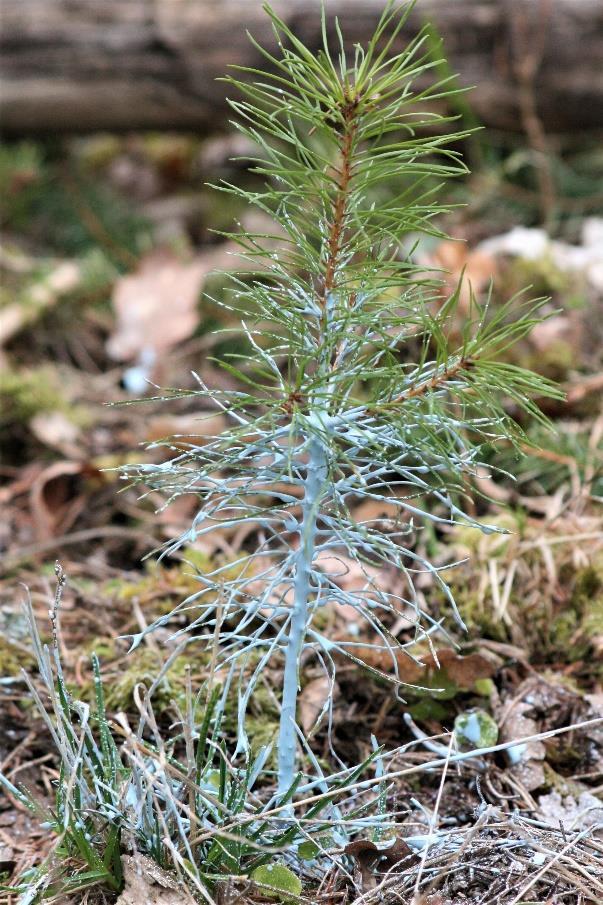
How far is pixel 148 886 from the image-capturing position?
140 cm

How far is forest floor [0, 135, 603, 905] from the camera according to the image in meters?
1.60

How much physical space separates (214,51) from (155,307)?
1.36 m

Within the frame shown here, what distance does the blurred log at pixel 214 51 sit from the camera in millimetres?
4113

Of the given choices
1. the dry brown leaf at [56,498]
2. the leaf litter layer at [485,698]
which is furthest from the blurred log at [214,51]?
the leaf litter layer at [485,698]

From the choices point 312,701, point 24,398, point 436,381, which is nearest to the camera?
point 436,381

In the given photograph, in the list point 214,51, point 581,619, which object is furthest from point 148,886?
point 214,51

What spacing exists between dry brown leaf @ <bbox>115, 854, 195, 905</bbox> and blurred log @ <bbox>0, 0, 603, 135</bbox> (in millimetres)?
3626

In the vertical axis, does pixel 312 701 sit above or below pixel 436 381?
below

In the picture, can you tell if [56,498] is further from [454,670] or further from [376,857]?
[376,857]

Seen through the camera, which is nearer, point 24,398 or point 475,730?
point 475,730

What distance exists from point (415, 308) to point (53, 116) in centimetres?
368

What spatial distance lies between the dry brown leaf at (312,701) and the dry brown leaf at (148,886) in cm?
54

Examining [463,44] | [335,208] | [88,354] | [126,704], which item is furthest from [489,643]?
[463,44]

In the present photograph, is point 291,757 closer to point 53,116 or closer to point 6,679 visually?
point 6,679
